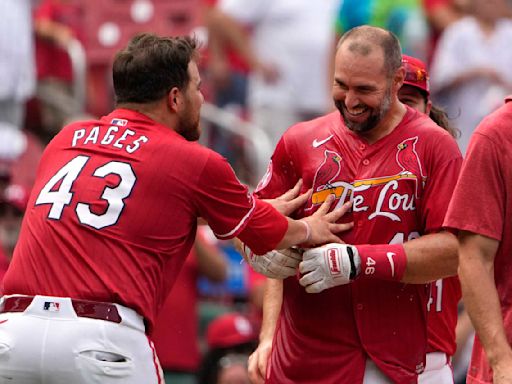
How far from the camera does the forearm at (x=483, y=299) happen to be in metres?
5.23

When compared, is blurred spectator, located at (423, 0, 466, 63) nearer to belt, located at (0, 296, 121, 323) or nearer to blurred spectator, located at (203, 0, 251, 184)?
blurred spectator, located at (203, 0, 251, 184)

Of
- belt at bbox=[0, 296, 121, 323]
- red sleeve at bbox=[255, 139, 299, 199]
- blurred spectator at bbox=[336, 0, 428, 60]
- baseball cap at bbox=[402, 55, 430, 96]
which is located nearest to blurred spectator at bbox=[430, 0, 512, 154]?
blurred spectator at bbox=[336, 0, 428, 60]

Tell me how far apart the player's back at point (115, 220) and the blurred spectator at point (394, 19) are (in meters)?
5.70

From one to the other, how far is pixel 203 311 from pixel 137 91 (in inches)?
200

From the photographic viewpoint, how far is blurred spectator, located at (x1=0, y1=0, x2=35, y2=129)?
11.0 metres

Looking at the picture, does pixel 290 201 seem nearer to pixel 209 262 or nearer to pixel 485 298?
pixel 485 298

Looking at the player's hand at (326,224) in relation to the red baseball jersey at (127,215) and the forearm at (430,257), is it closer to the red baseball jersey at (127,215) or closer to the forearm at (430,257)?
the red baseball jersey at (127,215)

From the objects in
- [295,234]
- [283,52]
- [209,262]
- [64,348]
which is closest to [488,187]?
[295,234]

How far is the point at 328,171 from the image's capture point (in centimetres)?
603

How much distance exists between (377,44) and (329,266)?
1016 millimetres

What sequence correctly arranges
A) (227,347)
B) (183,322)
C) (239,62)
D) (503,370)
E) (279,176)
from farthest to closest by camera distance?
(239,62)
(227,347)
(183,322)
(279,176)
(503,370)

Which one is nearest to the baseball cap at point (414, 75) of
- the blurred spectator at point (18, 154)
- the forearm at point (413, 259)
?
the forearm at point (413, 259)

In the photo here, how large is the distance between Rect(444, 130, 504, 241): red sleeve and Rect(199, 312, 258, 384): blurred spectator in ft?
13.1

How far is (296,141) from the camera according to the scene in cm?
617
